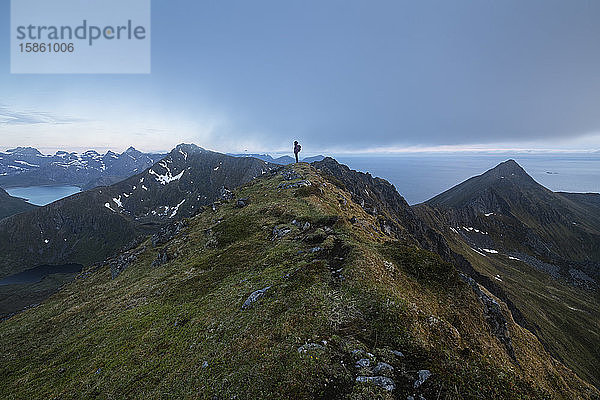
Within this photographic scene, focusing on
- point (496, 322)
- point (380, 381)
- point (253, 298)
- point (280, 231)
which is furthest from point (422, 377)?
point (280, 231)

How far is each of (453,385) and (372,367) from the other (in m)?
3.83

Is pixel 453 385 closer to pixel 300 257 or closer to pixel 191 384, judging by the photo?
pixel 191 384

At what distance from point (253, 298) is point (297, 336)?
6.90 meters

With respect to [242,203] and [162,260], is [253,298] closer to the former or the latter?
[162,260]

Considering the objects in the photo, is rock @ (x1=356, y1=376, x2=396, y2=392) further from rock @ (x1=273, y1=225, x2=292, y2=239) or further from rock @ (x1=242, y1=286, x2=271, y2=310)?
rock @ (x1=273, y1=225, x2=292, y2=239)

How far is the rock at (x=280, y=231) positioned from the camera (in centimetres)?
3580

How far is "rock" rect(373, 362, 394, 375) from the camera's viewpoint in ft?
41.3

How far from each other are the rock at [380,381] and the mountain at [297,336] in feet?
0.32

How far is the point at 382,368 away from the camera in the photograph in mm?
12789

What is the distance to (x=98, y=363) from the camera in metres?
20.4

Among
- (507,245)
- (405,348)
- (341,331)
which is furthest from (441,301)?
(507,245)

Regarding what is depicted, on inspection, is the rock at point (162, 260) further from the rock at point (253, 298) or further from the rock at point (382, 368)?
the rock at point (382, 368)

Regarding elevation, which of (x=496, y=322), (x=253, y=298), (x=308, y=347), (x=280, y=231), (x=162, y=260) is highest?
(x=280, y=231)

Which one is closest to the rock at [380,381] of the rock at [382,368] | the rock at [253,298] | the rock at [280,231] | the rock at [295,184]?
the rock at [382,368]
